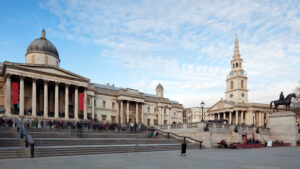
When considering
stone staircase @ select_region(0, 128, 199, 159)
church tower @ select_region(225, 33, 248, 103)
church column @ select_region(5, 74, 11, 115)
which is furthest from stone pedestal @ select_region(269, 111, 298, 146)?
church tower @ select_region(225, 33, 248, 103)

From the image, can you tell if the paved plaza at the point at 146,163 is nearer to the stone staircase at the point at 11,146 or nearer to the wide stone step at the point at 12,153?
the wide stone step at the point at 12,153

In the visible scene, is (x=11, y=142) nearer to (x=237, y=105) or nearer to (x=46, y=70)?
(x=46, y=70)

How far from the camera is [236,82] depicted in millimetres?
101500

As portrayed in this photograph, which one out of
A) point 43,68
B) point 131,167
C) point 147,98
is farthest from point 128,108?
point 131,167

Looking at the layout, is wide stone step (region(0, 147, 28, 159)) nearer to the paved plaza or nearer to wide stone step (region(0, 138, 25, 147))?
the paved plaza

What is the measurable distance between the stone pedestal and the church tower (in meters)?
62.7

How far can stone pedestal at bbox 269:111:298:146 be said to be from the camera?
117ft

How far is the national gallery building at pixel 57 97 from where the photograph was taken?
39.6 meters

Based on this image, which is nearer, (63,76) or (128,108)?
(63,76)

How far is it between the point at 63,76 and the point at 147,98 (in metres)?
28.1

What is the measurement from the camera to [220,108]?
93.1 metres

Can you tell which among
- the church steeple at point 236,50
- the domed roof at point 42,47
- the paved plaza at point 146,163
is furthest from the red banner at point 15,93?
the church steeple at point 236,50

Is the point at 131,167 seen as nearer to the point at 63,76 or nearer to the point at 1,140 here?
the point at 1,140

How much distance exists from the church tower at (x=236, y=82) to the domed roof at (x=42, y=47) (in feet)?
242
